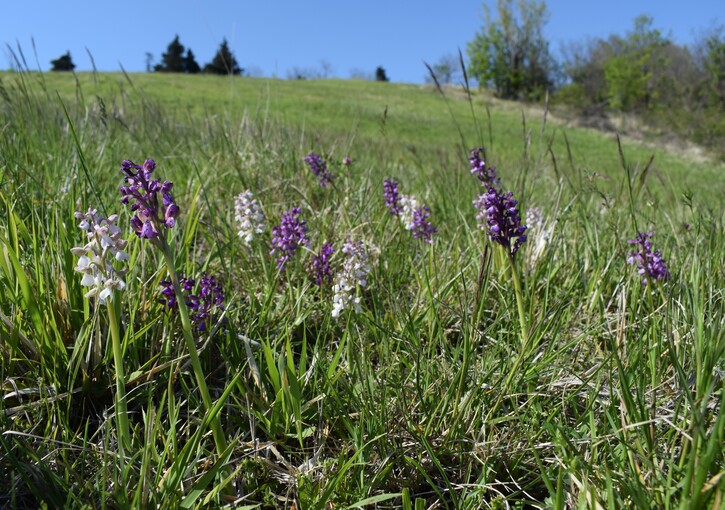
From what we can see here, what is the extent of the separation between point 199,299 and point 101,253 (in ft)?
2.03

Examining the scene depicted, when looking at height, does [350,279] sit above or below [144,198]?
below

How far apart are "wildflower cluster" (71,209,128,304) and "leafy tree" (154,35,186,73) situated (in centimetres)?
8901

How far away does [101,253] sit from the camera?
1.33 meters

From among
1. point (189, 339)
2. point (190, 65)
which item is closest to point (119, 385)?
point (189, 339)

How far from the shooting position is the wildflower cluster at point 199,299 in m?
1.86

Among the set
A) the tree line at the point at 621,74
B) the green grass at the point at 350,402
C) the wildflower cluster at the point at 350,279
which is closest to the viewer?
the green grass at the point at 350,402

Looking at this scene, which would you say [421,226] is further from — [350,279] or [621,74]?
[621,74]

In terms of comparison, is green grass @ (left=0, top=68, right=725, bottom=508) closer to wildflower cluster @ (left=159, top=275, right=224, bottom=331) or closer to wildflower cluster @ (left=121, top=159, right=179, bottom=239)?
wildflower cluster @ (left=159, top=275, right=224, bottom=331)

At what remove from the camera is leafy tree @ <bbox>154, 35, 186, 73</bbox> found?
80.9 m

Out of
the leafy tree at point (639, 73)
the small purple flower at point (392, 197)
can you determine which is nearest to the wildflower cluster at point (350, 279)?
the small purple flower at point (392, 197)

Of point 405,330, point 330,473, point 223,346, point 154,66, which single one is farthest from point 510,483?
point 154,66

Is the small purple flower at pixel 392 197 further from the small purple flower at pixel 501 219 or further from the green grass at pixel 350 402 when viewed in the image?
the small purple flower at pixel 501 219

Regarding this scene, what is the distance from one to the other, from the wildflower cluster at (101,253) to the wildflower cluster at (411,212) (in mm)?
1812

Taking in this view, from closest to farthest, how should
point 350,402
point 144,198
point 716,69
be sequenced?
point 144,198 < point 350,402 < point 716,69
